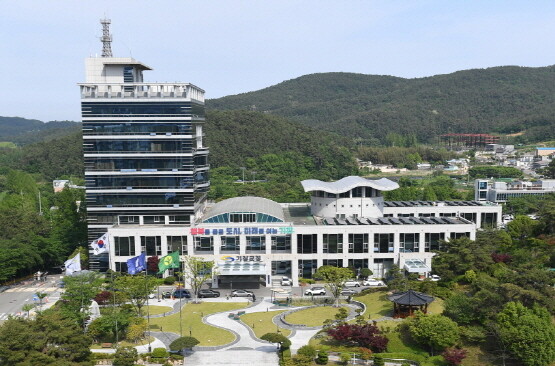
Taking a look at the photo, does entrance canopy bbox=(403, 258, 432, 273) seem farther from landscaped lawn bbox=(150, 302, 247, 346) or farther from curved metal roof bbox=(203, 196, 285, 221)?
landscaped lawn bbox=(150, 302, 247, 346)

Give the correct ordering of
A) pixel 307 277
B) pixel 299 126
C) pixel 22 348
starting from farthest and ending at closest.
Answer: pixel 299 126 < pixel 307 277 < pixel 22 348

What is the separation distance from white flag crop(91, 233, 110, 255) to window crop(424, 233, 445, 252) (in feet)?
119

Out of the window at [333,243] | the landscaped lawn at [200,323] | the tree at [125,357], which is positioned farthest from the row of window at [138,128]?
the tree at [125,357]

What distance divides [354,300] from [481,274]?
41.7 ft

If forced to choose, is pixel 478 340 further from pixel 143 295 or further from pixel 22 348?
pixel 22 348

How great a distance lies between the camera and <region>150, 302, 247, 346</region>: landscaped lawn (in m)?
40.5

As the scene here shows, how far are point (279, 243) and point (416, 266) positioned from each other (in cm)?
1540

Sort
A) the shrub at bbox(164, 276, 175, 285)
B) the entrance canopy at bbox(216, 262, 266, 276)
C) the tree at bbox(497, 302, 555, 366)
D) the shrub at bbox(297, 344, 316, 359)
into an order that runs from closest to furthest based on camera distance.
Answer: the tree at bbox(497, 302, 555, 366) → the shrub at bbox(297, 344, 316, 359) → the entrance canopy at bbox(216, 262, 266, 276) → the shrub at bbox(164, 276, 175, 285)

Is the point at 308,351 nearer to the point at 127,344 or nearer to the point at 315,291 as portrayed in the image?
the point at 127,344

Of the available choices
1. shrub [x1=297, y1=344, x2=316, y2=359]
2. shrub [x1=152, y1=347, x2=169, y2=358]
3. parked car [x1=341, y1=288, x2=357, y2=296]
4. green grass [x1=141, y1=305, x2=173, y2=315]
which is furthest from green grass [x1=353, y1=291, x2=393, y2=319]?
green grass [x1=141, y1=305, x2=173, y2=315]

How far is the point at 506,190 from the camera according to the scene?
9688 centimetres

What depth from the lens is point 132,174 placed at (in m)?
59.4

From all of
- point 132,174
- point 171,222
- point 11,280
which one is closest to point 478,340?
point 171,222

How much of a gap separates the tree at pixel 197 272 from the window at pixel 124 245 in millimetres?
7244
